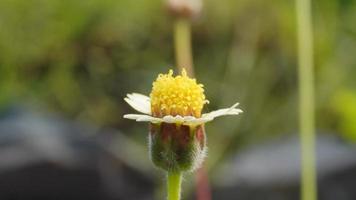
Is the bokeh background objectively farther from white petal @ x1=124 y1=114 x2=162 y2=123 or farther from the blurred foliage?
white petal @ x1=124 y1=114 x2=162 y2=123

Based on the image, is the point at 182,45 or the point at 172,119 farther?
the point at 182,45

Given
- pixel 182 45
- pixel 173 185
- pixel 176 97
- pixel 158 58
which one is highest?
pixel 158 58

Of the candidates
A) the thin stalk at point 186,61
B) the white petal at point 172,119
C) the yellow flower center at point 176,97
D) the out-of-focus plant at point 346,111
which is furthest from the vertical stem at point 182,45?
the white petal at point 172,119

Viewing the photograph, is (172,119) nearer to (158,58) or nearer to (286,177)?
(286,177)

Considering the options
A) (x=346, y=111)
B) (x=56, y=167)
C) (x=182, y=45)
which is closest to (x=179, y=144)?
(x=182, y=45)

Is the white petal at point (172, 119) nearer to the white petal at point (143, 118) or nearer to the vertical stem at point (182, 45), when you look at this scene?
the white petal at point (143, 118)

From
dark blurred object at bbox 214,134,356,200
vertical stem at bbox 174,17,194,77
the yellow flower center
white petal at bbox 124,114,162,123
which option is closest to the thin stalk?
vertical stem at bbox 174,17,194,77
